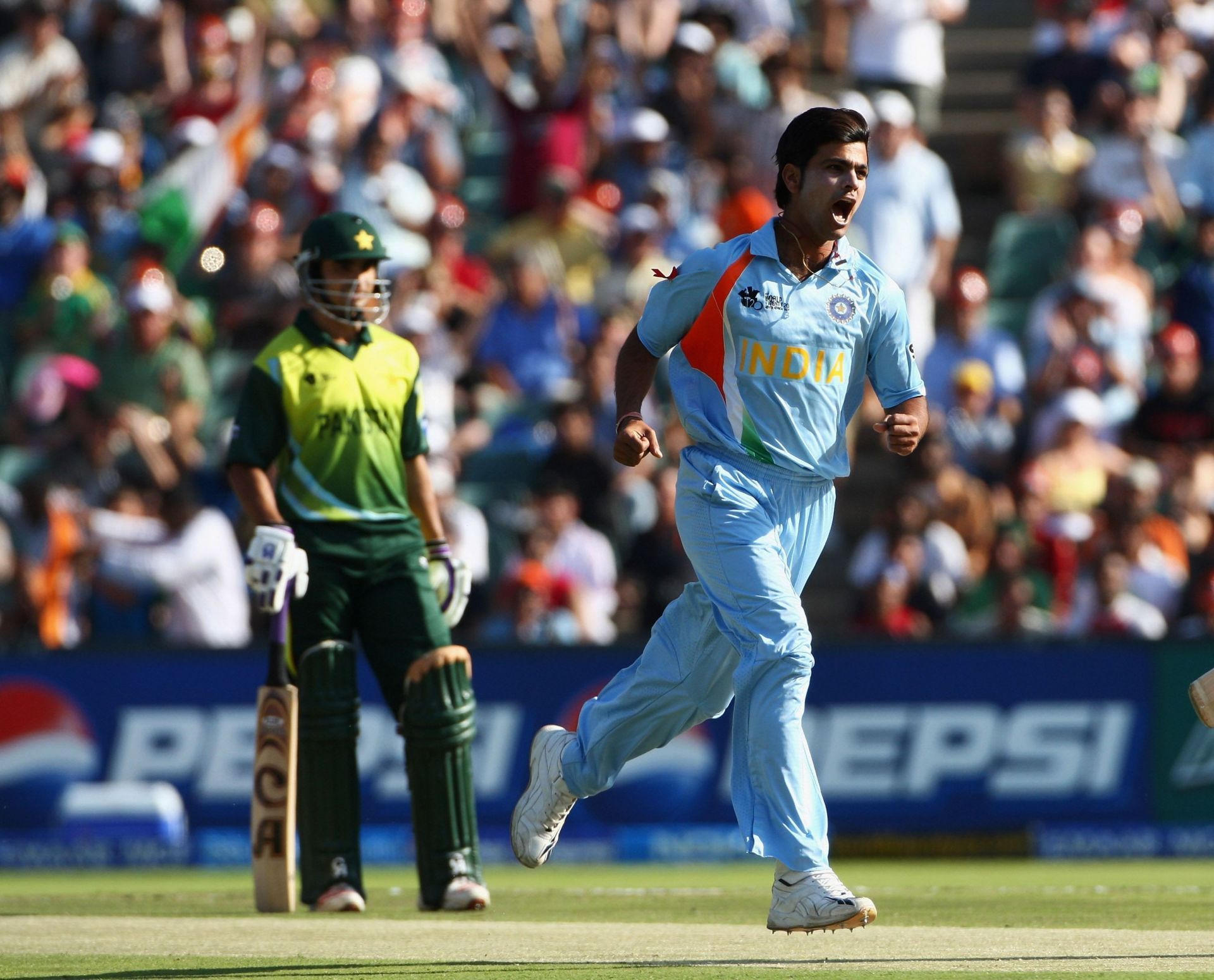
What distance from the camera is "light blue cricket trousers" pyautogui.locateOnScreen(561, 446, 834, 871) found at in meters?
6.29

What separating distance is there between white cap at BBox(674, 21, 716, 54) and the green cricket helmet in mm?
9454

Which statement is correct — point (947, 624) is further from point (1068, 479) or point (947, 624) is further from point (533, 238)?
point (533, 238)

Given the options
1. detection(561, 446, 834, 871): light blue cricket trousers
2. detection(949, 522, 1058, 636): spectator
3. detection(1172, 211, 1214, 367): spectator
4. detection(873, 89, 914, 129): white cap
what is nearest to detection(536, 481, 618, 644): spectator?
detection(949, 522, 1058, 636): spectator

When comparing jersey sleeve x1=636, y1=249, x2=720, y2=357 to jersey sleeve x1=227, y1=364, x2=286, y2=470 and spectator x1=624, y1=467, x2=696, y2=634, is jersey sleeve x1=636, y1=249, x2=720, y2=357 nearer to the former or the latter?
jersey sleeve x1=227, y1=364, x2=286, y2=470

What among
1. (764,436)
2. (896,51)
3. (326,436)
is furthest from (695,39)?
(764,436)

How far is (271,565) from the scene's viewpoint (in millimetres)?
7840

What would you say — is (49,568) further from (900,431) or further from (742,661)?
(900,431)

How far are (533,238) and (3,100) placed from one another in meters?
5.25

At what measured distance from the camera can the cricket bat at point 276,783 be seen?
325 inches

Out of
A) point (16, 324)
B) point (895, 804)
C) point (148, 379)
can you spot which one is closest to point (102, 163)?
point (16, 324)

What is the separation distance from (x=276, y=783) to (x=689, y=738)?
525 cm

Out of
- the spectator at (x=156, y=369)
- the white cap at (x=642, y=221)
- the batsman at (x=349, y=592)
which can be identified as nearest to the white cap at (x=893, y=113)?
the white cap at (x=642, y=221)

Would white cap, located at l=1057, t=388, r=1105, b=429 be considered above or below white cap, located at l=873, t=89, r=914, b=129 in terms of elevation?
below

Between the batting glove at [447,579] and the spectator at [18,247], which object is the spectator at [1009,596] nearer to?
the batting glove at [447,579]
